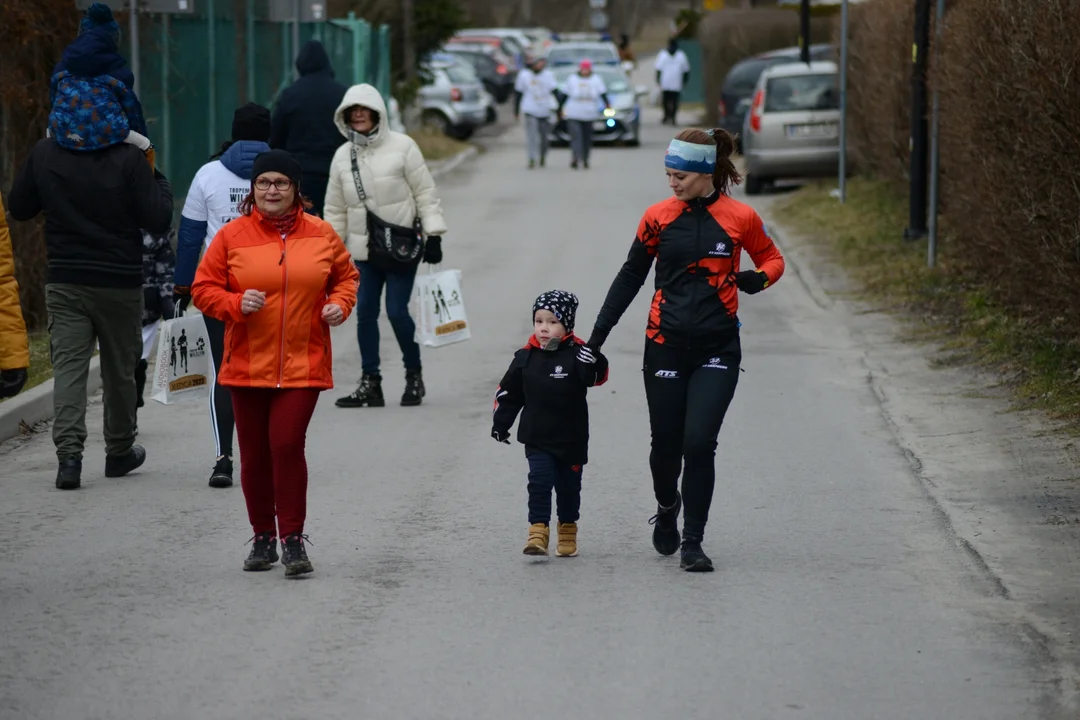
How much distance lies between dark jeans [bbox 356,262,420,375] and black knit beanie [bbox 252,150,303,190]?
12.5ft

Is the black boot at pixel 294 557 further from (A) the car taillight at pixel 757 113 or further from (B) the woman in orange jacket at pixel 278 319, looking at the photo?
(A) the car taillight at pixel 757 113

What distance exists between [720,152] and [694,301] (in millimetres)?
597

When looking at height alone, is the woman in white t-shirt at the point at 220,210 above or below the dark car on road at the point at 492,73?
below

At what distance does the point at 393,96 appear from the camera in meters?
33.6

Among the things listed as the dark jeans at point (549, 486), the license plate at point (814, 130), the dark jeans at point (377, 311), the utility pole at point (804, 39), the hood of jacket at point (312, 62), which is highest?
the utility pole at point (804, 39)

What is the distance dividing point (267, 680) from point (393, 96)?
28807 mm

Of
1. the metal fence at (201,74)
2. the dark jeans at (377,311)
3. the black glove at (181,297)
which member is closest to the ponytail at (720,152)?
the black glove at (181,297)

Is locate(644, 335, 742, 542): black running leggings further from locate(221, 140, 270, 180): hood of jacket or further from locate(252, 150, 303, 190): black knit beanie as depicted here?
locate(221, 140, 270, 180): hood of jacket

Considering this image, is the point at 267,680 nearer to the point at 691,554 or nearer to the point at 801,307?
the point at 691,554

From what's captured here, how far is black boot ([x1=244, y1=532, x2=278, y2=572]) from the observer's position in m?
6.84

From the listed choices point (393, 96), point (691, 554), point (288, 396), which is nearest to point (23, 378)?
point (288, 396)

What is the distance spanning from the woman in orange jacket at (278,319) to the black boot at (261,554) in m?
0.12

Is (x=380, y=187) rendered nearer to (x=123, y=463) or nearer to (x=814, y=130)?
(x=123, y=463)

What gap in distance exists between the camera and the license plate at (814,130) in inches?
943
